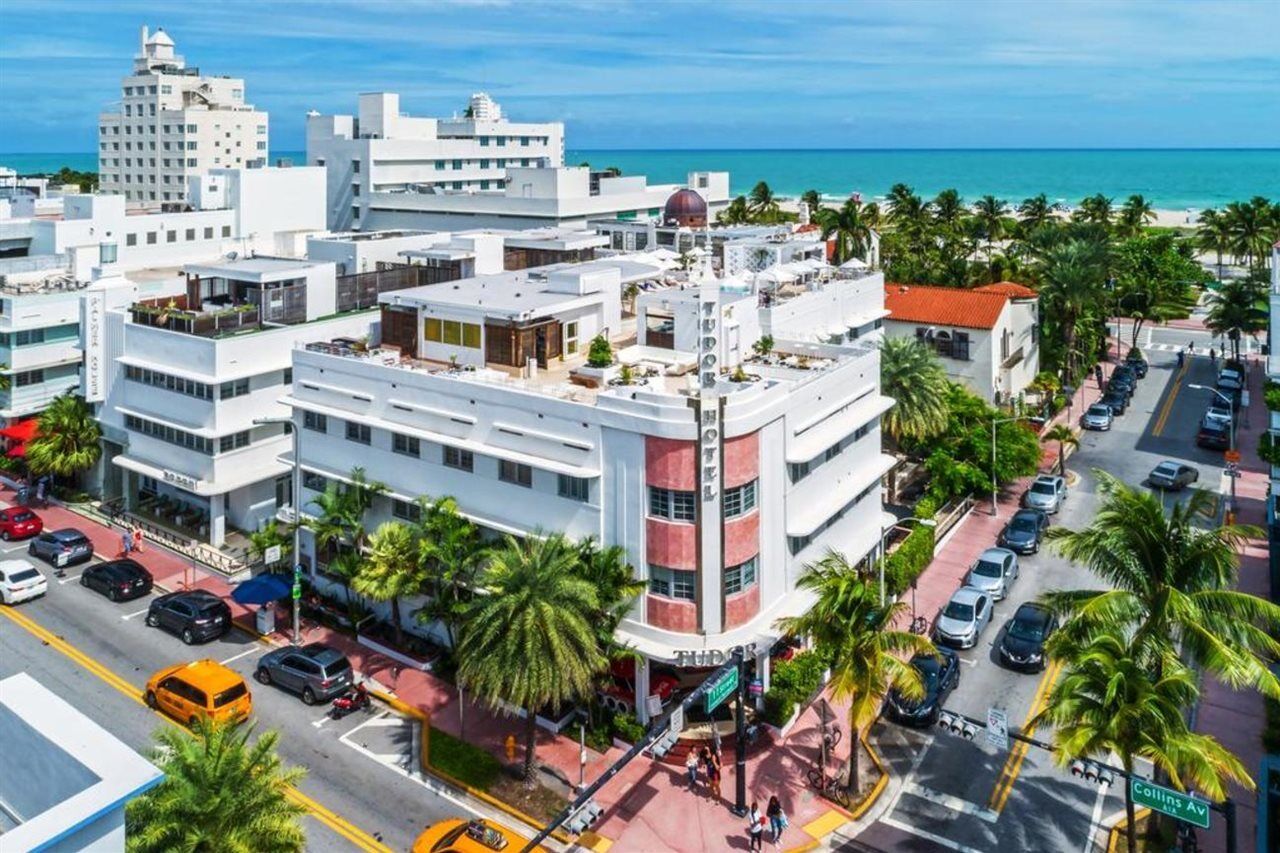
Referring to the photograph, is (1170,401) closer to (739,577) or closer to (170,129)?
(739,577)

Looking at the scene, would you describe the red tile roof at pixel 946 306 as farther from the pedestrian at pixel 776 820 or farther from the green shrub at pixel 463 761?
the green shrub at pixel 463 761

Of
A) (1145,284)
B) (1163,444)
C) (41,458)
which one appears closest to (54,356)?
(41,458)

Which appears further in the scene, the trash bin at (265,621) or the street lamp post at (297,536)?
the trash bin at (265,621)

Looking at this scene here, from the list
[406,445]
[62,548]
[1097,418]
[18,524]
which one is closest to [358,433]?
[406,445]

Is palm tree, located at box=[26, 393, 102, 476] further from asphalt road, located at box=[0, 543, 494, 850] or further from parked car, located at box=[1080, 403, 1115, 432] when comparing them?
parked car, located at box=[1080, 403, 1115, 432]

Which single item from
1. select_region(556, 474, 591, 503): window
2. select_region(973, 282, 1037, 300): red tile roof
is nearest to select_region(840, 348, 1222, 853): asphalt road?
select_region(556, 474, 591, 503): window

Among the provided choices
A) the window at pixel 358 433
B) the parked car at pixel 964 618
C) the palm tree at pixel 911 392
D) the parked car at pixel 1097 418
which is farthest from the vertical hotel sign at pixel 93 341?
the parked car at pixel 1097 418

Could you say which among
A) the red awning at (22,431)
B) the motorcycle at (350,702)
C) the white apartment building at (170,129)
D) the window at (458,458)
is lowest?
the motorcycle at (350,702)
